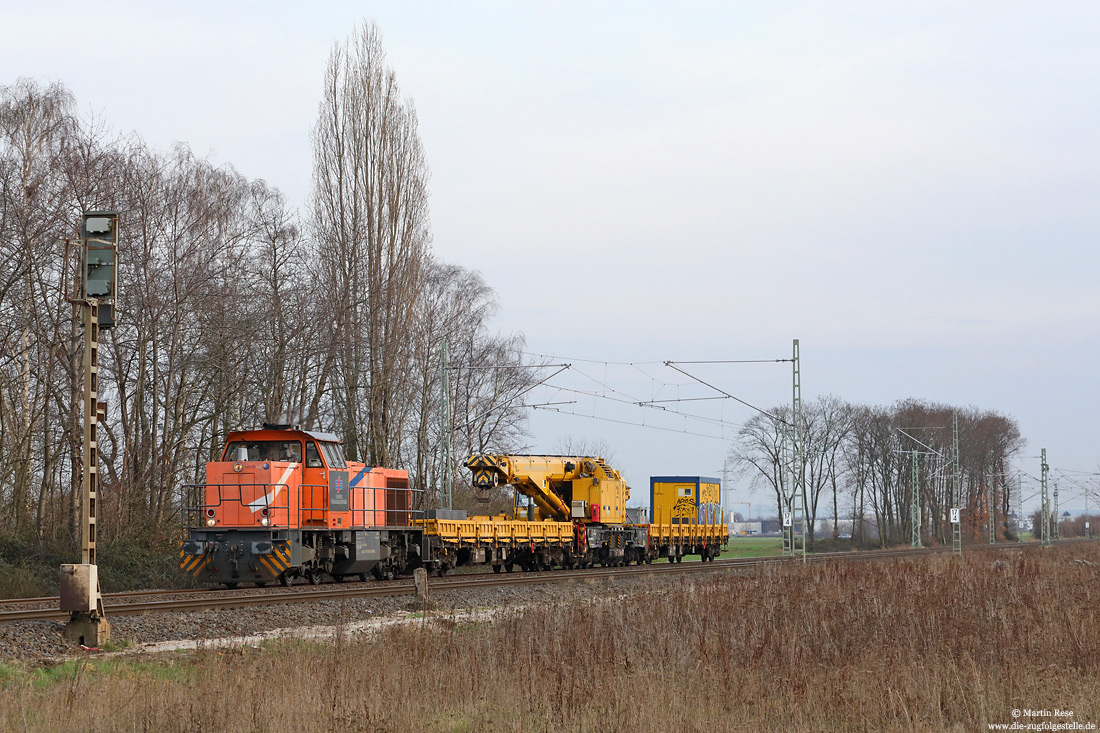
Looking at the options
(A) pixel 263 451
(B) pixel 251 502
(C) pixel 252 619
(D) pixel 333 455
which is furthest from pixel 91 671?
(D) pixel 333 455

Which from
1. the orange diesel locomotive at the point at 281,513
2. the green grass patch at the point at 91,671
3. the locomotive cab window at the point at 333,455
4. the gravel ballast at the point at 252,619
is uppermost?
the locomotive cab window at the point at 333,455

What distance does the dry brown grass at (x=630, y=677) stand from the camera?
828 cm

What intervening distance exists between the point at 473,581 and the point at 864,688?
15.4 metres

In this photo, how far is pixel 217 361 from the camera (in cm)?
3170

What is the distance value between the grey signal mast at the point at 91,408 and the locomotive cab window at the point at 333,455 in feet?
31.3

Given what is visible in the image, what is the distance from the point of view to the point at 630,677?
9750mm

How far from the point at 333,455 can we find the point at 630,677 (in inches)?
562

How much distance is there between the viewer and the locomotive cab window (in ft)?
73.8

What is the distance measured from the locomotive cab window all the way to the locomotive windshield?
0.64 metres

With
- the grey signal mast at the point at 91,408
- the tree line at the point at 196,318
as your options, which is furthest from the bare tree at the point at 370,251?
the grey signal mast at the point at 91,408

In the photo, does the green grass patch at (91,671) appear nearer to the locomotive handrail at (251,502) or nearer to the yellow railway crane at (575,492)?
the locomotive handrail at (251,502)

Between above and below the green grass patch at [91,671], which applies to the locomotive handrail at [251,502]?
above

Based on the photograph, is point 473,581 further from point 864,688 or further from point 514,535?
point 864,688

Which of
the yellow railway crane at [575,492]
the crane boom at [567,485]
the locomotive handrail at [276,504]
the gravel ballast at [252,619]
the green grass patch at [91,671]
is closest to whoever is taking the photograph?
the green grass patch at [91,671]
